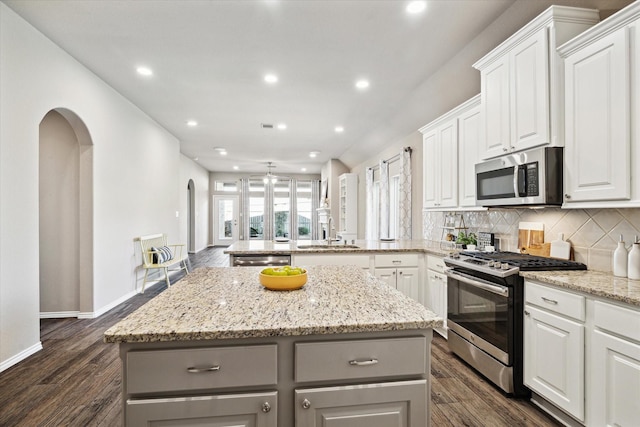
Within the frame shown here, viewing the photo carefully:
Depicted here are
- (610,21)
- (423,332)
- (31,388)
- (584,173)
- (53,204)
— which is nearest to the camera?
(423,332)

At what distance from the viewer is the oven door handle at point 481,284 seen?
2168 millimetres

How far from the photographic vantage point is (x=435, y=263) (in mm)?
3354

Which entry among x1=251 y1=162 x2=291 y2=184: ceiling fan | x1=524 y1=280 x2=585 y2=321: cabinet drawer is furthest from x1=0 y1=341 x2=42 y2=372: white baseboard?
x1=251 y1=162 x2=291 y2=184: ceiling fan

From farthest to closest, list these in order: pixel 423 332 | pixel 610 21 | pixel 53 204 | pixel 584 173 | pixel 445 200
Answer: pixel 53 204
pixel 445 200
pixel 584 173
pixel 610 21
pixel 423 332

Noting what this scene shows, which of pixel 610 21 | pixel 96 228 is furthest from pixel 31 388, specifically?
pixel 610 21

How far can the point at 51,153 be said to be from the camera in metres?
3.85

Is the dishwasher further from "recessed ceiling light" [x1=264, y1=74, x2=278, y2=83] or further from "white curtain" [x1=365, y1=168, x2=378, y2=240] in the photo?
"white curtain" [x1=365, y1=168, x2=378, y2=240]

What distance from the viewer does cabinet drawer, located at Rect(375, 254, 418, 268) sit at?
360cm

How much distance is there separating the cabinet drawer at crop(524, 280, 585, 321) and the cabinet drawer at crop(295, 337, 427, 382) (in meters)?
1.19

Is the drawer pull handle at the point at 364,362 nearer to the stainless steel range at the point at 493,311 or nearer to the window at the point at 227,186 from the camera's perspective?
the stainless steel range at the point at 493,311

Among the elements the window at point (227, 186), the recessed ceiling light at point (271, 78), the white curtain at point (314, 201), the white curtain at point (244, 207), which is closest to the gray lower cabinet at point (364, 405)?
the recessed ceiling light at point (271, 78)

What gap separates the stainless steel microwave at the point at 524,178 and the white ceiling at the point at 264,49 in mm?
1199

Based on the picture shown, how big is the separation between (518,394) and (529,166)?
61.0 inches

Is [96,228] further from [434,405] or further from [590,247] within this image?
[590,247]
